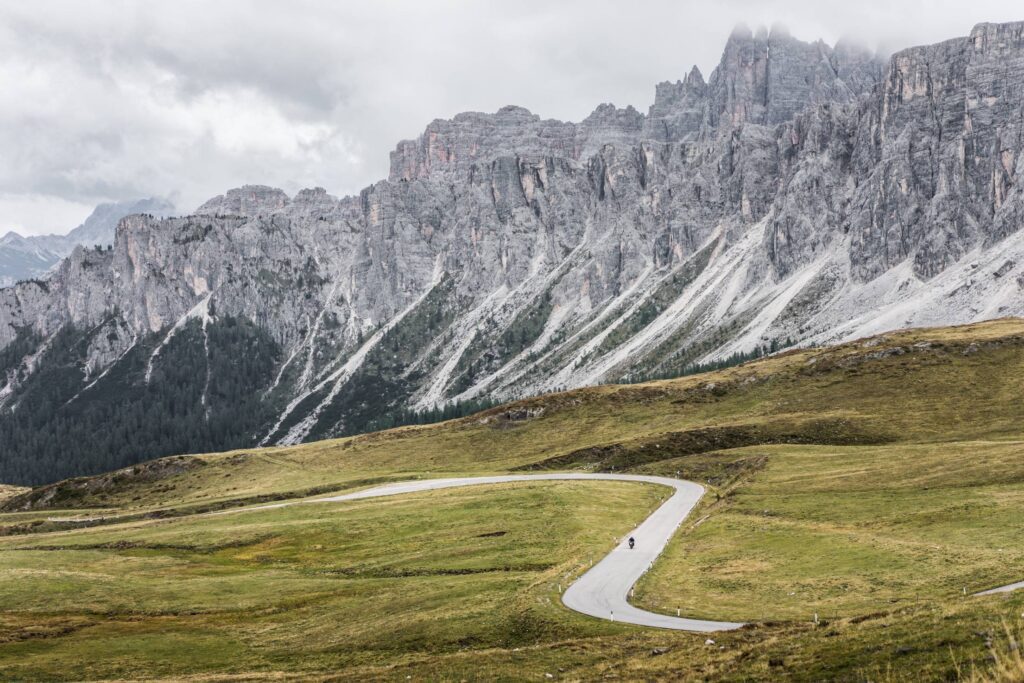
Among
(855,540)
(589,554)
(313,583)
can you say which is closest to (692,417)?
(589,554)

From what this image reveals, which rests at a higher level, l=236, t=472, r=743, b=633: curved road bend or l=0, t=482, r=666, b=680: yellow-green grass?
l=0, t=482, r=666, b=680: yellow-green grass

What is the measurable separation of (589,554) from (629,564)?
4.85 meters

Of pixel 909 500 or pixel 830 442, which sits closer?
pixel 909 500

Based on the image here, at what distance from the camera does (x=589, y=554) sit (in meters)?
64.8

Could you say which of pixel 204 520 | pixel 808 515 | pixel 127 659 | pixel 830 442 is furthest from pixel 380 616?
pixel 830 442

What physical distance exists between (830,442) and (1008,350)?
2055 inches

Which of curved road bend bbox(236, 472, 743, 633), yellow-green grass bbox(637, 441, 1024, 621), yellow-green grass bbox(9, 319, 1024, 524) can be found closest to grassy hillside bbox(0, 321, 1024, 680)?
yellow-green grass bbox(637, 441, 1024, 621)

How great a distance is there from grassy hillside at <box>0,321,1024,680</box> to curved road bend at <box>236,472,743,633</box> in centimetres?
176

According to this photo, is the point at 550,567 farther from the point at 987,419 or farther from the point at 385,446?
the point at 385,446

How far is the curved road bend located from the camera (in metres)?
44.4

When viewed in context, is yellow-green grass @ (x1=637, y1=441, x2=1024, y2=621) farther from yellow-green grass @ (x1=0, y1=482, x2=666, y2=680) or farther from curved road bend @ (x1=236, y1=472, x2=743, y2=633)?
yellow-green grass @ (x1=0, y1=482, x2=666, y2=680)

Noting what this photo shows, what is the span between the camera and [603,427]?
155 meters

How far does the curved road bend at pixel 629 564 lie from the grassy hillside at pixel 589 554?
1761mm

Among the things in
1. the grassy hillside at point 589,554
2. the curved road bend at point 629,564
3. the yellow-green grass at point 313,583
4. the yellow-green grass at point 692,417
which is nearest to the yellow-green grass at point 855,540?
the grassy hillside at point 589,554
